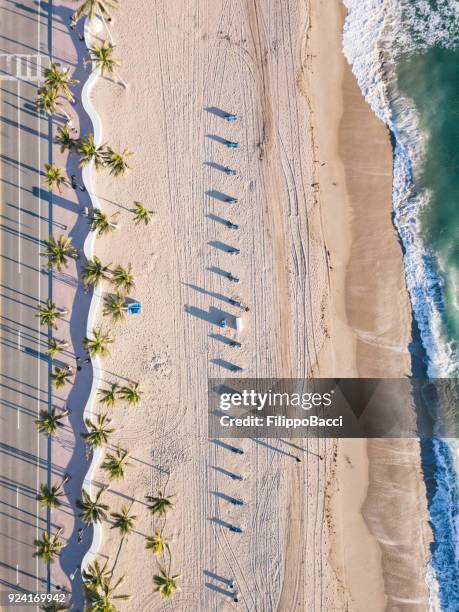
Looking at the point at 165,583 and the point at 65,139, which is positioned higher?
the point at 65,139

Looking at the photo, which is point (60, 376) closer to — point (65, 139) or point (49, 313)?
point (49, 313)

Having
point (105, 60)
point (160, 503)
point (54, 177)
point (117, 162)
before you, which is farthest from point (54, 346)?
point (105, 60)

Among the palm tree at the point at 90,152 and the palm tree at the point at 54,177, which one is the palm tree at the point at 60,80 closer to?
the palm tree at the point at 90,152

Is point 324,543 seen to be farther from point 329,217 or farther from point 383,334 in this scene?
point 329,217

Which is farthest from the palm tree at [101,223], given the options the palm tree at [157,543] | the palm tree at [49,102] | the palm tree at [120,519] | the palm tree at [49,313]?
the palm tree at [157,543]

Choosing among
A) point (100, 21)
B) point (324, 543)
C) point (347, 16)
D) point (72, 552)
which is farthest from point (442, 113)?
point (72, 552)
